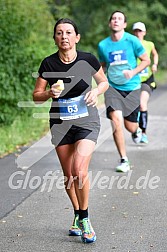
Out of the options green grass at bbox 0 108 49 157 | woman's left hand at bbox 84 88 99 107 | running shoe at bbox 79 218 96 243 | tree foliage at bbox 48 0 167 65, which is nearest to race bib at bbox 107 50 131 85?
green grass at bbox 0 108 49 157

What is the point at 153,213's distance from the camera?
7043 millimetres

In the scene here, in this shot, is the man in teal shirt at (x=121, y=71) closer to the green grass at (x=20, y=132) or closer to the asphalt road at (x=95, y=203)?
the asphalt road at (x=95, y=203)

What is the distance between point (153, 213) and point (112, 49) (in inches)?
121

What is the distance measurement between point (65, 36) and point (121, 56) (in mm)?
3415

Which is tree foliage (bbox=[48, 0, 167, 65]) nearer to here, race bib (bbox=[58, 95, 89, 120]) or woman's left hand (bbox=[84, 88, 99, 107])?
race bib (bbox=[58, 95, 89, 120])

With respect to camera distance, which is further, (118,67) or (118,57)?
(118,67)

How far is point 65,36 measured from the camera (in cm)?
603

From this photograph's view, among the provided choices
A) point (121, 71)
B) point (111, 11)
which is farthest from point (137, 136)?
point (111, 11)

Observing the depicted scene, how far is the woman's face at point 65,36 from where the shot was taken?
6.03 meters

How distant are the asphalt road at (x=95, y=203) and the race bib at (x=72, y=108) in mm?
1104

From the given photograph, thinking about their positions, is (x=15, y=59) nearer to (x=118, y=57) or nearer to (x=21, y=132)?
(x=21, y=132)

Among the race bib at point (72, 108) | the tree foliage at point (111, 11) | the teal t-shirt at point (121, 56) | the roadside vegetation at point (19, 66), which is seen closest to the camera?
the race bib at point (72, 108)

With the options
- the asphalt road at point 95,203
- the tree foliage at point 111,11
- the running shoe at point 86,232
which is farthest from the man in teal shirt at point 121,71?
the tree foliage at point 111,11

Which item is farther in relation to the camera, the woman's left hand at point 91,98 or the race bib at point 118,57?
the race bib at point 118,57
